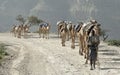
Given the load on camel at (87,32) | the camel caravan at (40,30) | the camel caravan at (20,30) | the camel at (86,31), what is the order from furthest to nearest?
the camel caravan at (20,30)
the camel caravan at (40,30)
the camel at (86,31)
the load on camel at (87,32)

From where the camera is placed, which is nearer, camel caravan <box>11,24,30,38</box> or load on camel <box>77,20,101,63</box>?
load on camel <box>77,20,101,63</box>

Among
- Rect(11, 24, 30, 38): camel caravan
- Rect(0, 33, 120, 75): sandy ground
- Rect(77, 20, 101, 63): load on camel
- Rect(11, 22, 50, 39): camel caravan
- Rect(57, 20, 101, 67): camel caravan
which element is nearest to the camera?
Rect(0, 33, 120, 75): sandy ground

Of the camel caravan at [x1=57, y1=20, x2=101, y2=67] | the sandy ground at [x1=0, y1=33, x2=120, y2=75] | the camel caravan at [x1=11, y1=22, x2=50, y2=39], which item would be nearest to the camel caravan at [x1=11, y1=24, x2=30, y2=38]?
the camel caravan at [x1=11, y1=22, x2=50, y2=39]

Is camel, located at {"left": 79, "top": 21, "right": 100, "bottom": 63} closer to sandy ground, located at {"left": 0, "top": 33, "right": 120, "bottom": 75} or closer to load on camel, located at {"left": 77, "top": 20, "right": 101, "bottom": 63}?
load on camel, located at {"left": 77, "top": 20, "right": 101, "bottom": 63}

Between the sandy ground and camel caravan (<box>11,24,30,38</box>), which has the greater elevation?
camel caravan (<box>11,24,30,38</box>)

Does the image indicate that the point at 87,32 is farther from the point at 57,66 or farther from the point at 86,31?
the point at 57,66

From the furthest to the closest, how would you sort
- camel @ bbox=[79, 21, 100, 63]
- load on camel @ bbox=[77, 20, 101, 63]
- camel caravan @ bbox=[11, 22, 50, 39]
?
camel caravan @ bbox=[11, 22, 50, 39], camel @ bbox=[79, 21, 100, 63], load on camel @ bbox=[77, 20, 101, 63]

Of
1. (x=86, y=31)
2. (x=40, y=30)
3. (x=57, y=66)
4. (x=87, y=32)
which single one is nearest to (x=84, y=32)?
(x=86, y=31)

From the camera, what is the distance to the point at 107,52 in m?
32.4

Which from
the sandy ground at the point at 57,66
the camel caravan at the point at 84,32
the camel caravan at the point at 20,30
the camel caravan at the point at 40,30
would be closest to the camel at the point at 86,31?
the camel caravan at the point at 84,32

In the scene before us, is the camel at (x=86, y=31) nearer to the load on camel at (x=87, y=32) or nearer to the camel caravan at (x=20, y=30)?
the load on camel at (x=87, y=32)

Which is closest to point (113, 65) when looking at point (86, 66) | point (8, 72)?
point (86, 66)

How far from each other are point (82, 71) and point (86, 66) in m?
1.84

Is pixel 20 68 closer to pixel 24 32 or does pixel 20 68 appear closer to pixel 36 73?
pixel 36 73
